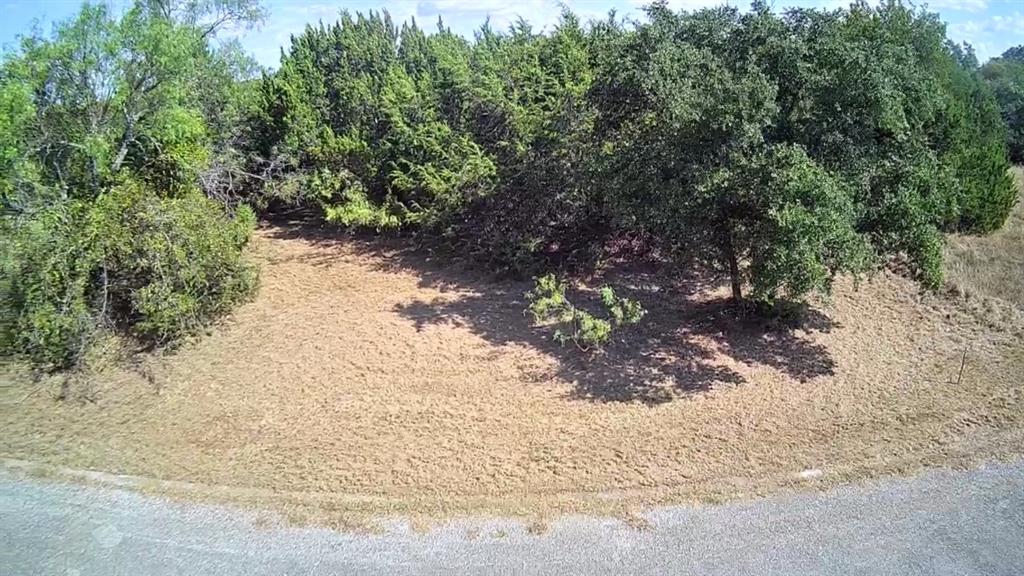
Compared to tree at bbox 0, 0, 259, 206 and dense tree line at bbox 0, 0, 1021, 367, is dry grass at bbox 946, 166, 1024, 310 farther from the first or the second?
tree at bbox 0, 0, 259, 206

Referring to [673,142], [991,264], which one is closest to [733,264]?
[673,142]

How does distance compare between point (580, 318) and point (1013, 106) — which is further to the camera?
point (1013, 106)

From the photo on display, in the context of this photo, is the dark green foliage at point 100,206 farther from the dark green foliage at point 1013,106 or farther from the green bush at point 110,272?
the dark green foliage at point 1013,106

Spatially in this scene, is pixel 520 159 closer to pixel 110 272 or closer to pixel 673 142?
pixel 673 142

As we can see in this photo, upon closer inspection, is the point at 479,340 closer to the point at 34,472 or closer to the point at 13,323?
the point at 34,472

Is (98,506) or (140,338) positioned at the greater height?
(140,338)

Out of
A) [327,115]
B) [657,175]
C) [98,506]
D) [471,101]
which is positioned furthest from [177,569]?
[327,115]

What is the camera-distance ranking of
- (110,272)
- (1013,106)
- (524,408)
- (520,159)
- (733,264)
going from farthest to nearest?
(1013,106) < (520,159) < (110,272) < (733,264) < (524,408)

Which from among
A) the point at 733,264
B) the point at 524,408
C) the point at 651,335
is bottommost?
the point at 524,408
